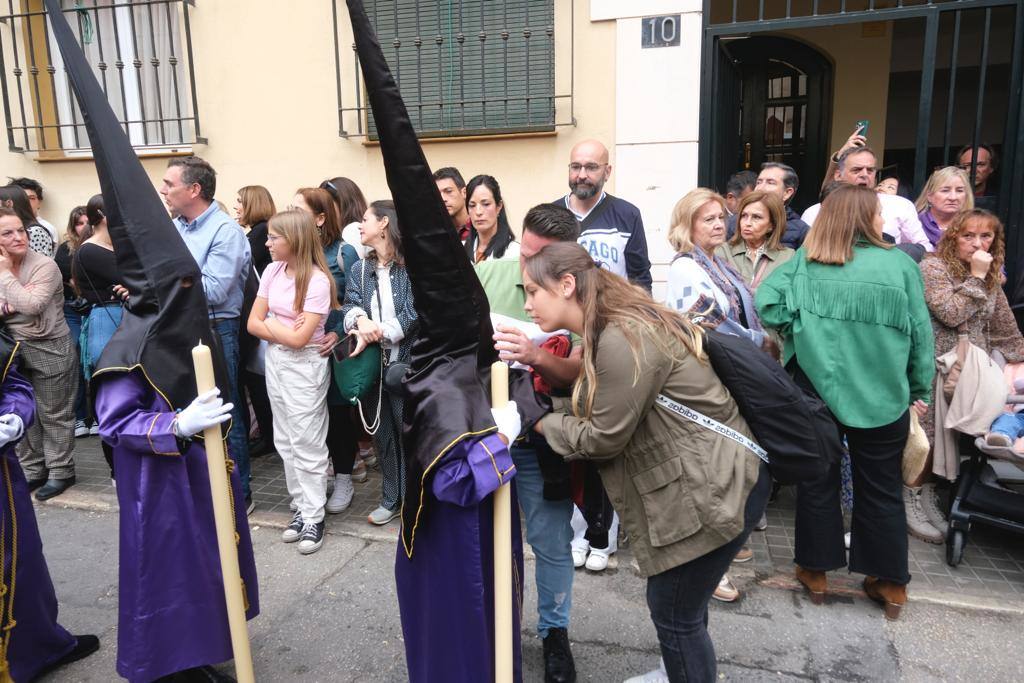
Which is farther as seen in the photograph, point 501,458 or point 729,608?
point 729,608

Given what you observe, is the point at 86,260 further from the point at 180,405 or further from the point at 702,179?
the point at 702,179

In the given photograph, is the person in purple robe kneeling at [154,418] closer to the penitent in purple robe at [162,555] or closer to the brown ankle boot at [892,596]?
the penitent in purple robe at [162,555]

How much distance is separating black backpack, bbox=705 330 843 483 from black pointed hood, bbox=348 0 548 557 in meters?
0.74

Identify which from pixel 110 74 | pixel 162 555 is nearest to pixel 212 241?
pixel 162 555

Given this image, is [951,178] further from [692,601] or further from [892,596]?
[692,601]

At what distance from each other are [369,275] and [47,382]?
8.71 feet

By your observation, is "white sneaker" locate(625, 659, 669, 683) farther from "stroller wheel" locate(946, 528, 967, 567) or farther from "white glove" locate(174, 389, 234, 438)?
"stroller wheel" locate(946, 528, 967, 567)

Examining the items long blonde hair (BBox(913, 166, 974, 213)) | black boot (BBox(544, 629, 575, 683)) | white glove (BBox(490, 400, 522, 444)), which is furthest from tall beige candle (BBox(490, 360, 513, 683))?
long blonde hair (BBox(913, 166, 974, 213))

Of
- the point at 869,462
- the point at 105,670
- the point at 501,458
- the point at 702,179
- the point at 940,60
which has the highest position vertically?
the point at 940,60

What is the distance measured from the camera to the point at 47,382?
5.09 m

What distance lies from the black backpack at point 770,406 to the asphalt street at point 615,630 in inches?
46.8

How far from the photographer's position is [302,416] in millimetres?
4234

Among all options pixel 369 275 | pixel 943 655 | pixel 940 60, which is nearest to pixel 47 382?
pixel 369 275

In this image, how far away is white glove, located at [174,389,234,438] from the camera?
87.6 inches
